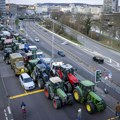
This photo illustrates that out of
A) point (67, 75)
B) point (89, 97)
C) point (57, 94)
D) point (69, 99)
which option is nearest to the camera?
point (89, 97)

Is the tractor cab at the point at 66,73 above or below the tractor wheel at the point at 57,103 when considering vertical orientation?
above

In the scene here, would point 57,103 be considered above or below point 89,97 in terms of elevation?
below

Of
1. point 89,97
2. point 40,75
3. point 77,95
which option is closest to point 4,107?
point 40,75

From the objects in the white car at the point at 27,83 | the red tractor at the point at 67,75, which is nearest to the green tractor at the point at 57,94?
the red tractor at the point at 67,75

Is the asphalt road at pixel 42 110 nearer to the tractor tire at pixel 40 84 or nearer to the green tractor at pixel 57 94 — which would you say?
the green tractor at pixel 57 94

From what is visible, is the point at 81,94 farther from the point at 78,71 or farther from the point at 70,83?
the point at 78,71

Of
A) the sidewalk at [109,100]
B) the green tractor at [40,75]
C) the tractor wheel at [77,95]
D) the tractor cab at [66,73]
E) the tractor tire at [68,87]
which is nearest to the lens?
the tractor wheel at [77,95]

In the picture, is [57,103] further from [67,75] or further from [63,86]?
[67,75]
